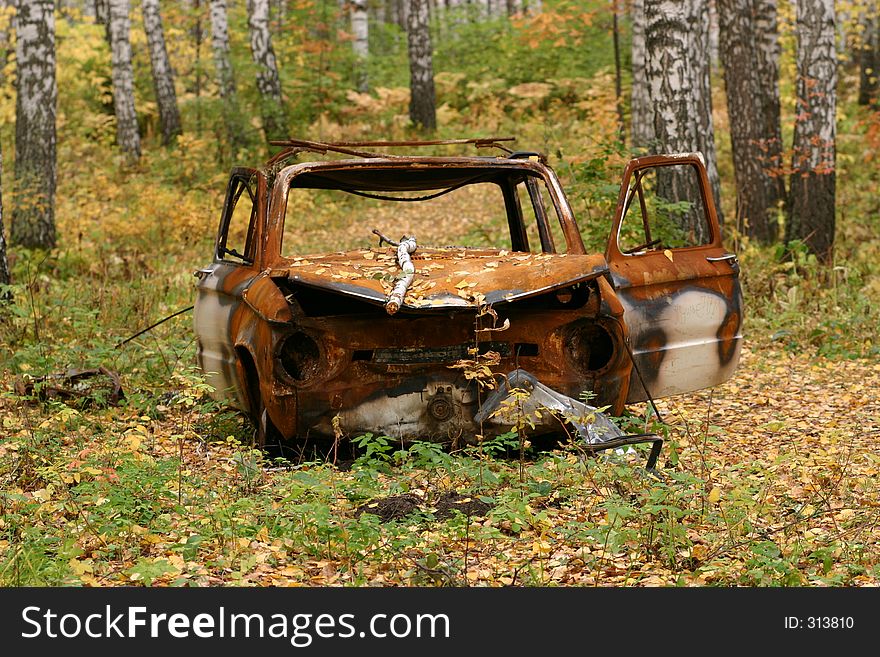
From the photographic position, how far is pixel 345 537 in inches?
183

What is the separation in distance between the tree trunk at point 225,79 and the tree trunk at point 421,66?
374 centimetres

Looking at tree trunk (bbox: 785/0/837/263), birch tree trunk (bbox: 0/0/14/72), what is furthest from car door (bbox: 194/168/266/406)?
birch tree trunk (bbox: 0/0/14/72)

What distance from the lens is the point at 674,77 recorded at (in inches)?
425

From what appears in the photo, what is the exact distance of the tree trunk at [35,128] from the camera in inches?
559

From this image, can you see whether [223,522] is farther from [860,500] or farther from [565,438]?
[860,500]

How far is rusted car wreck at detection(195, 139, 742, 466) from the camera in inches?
232

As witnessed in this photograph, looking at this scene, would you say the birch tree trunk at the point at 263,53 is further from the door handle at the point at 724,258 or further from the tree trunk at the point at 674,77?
the door handle at the point at 724,258

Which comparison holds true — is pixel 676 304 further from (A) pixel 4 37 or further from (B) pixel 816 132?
(A) pixel 4 37

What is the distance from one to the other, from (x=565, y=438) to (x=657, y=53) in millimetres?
5533

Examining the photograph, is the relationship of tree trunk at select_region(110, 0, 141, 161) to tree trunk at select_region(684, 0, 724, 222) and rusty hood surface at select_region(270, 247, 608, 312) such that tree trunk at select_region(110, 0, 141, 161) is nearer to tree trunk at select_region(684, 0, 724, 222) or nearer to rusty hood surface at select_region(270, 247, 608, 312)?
tree trunk at select_region(684, 0, 724, 222)

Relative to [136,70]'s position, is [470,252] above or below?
below

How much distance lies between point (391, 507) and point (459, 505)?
1.07 ft

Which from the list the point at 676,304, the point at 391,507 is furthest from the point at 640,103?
the point at 391,507

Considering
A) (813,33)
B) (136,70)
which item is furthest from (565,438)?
(136,70)
